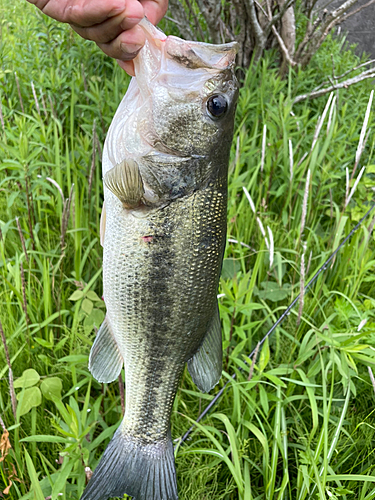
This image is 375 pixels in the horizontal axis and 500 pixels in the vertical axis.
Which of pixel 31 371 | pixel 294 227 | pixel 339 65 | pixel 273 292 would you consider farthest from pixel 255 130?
pixel 31 371

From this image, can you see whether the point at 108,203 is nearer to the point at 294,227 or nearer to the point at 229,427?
the point at 229,427

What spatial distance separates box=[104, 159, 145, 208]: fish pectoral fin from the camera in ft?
4.00

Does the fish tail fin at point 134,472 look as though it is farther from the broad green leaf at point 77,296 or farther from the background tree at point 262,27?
the background tree at point 262,27

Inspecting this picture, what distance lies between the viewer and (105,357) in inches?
57.6

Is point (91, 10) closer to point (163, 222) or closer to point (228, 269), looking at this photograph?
point (163, 222)

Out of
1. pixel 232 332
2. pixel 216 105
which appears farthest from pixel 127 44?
pixel 232 332

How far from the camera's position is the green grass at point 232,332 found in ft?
5.60

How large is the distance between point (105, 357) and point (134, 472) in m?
0.38

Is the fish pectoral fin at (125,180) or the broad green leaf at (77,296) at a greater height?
the fish pectoral fin at (125,180)

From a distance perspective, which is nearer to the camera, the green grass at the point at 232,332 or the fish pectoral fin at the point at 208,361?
the fish pectoral fin at the point at 208,361

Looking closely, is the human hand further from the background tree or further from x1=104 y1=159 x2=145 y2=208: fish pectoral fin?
the background tree

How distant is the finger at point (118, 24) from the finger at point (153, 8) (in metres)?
0.31

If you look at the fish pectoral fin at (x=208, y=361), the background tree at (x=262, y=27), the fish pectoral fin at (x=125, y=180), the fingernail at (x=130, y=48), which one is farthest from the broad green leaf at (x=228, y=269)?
the background tree at (x=262, y=27)

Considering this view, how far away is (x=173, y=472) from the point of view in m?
1.40
